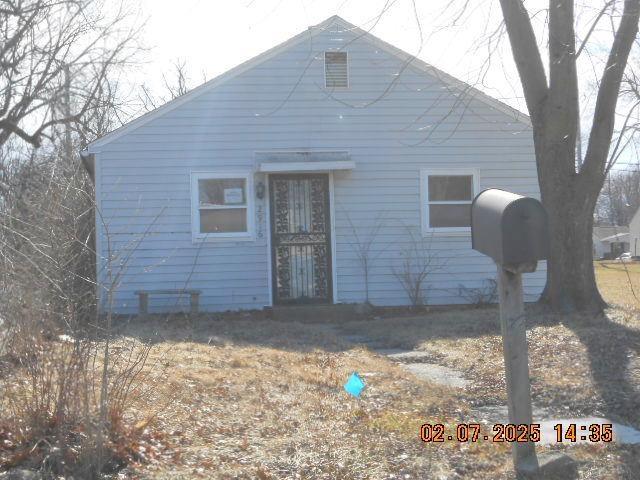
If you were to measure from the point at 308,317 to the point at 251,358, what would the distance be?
16.0 ft

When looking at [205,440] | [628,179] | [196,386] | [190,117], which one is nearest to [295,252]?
[190,117]

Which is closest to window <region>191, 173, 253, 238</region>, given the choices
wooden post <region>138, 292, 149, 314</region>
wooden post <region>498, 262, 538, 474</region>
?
wooden post <region>138, 292, 149, 314</region>

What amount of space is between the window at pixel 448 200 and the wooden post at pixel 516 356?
1014 centimetres

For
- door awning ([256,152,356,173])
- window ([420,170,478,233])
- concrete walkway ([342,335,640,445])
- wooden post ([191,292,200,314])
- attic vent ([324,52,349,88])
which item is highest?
attic vent ([324,52,349,88])

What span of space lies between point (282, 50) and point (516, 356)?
1084cm

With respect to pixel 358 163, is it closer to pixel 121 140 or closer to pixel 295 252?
pixel 295 252

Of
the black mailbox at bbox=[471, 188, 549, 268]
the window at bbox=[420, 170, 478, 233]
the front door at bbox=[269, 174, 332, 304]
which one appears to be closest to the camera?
the black mailbox at bbox=[471, 188, 549, 268]

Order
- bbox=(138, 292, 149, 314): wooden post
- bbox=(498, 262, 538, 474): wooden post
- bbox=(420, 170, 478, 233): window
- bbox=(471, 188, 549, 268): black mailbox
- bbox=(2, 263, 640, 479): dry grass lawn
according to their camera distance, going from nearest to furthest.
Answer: bbox=(471, 188, 549, 268): black mailbox
bbox=(498, 262, 538, 474): wooden post
bbox=(2, 263, 640, 479): dry grass lawn
bbox=(138, 292, 149, 314): wooden post
bbox=(420, 170, 478, 233): window

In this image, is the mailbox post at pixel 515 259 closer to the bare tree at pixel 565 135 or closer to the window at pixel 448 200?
the bare tree at pixel 565 135

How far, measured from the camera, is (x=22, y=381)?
18.8 ft

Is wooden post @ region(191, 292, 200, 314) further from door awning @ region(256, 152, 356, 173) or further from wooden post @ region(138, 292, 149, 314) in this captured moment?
door awning @ region(256, 152, 356, 173)

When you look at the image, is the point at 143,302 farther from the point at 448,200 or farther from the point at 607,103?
the point at 607,103

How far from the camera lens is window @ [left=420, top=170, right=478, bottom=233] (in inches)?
610

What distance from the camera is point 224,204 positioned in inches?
593
